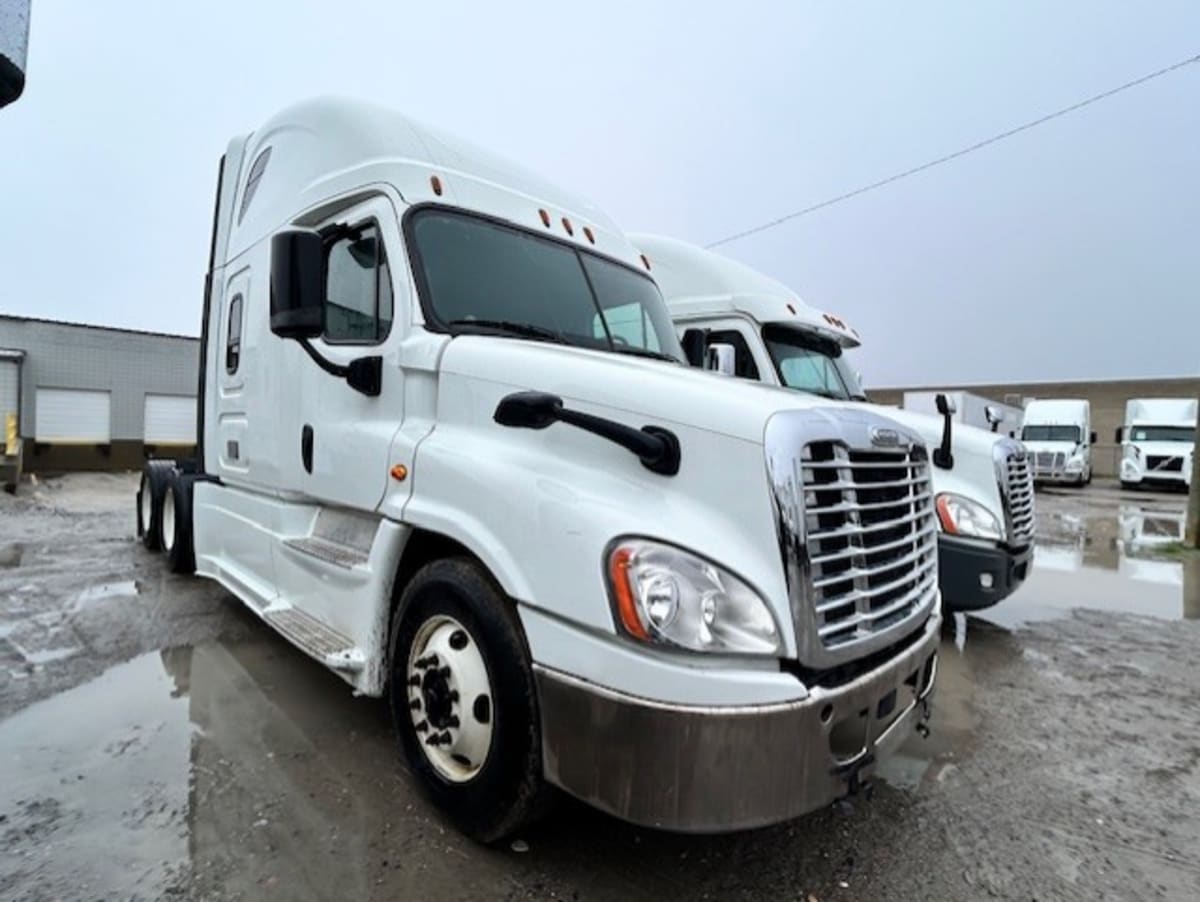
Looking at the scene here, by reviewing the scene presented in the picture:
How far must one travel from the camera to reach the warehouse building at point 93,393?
803 inches

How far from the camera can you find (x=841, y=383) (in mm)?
6875

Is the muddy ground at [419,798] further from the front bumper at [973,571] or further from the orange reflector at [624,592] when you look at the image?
the orange reflector at [624,592]

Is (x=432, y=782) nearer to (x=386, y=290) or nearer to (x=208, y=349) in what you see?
(x=386, y=290)

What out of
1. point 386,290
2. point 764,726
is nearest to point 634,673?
Answer: point 764,726

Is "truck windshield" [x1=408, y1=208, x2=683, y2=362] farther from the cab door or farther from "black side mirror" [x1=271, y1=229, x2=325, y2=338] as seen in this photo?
"black side mirror" [x1=271, y1=229, x2=325, y2=338]

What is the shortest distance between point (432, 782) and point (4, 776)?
1875 millimetres

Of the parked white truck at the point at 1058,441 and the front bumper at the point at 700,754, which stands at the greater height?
the parked white truck at the point at 1058,441

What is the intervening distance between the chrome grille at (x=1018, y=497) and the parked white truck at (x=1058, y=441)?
23473mm

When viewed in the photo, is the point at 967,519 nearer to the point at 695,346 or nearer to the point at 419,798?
the point at 695,346

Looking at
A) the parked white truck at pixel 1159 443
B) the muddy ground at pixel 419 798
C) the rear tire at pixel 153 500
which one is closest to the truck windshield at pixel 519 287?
the muddy ground at pixel 419 798

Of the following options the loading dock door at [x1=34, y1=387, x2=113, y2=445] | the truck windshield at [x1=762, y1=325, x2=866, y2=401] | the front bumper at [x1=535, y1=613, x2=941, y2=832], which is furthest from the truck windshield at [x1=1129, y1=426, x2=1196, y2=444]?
the loading dock door at [x1=34, y1=387, x2=113, y2=445]

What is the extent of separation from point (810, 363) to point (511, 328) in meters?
4.35

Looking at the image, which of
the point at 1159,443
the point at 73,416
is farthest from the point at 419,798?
the point at 1159,443

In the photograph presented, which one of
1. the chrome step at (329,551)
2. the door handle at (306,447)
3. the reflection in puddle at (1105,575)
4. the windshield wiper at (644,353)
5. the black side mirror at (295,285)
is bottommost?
the reflection in puddle at (1105,575)
